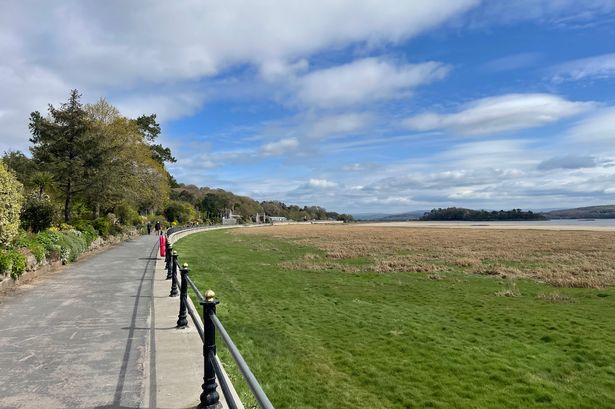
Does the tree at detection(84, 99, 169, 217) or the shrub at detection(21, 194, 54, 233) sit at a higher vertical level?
the tree at detection(84, 99, 169, 217)

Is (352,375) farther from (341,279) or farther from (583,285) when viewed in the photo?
(583,285)

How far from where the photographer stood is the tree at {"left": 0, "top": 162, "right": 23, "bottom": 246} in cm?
1269

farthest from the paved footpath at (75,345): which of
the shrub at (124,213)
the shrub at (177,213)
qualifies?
the shrub at (177,213)

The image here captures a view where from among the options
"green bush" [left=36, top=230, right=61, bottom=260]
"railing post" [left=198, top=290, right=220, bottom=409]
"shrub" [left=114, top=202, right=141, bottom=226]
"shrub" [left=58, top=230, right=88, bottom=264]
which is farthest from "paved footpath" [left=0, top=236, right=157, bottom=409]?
"shrub" [left=114, top=202, right=141, bottom=226]

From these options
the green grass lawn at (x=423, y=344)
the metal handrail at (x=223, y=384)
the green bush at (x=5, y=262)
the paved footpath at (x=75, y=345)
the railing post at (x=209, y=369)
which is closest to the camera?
the metal handrail at (x=223, y=384)

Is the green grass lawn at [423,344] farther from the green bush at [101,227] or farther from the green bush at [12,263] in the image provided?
the green bush at [101,227]

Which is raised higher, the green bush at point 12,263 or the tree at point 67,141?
the tree at point 67,141

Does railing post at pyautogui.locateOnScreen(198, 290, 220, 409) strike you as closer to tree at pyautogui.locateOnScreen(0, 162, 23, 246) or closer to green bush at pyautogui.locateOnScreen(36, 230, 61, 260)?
tree at pyautogui.locateOnScreen(0, 162, 23, 246)

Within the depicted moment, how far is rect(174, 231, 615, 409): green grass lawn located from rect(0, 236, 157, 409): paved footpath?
65.9 inches

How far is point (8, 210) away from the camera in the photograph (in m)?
13.2

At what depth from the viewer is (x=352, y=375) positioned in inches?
→ 311

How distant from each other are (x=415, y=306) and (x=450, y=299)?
186 cm

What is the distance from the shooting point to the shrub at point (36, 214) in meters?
21.4

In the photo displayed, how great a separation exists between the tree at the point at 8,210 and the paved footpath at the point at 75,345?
1629 millimetres
